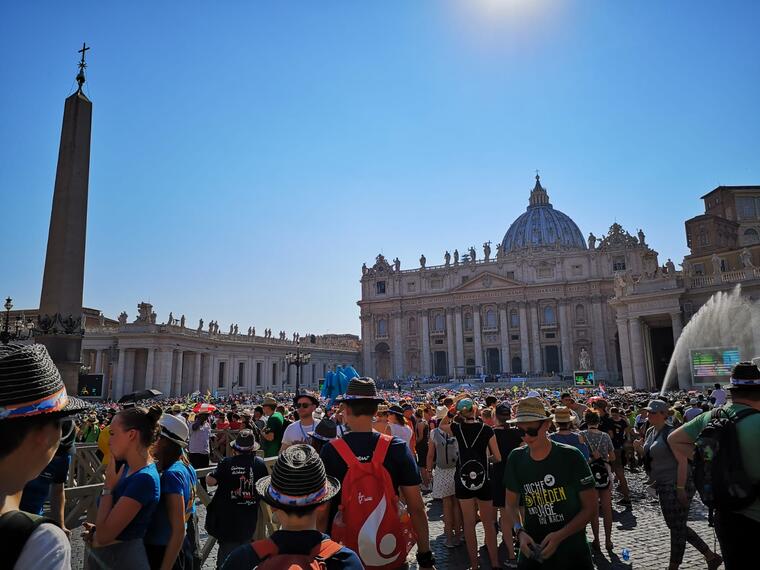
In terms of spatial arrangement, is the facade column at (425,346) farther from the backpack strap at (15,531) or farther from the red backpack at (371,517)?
the backpack strap at (15,531)

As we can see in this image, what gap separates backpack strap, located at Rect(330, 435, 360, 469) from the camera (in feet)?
11.0

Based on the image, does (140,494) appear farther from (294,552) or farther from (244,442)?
(244,442)

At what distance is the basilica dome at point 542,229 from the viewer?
8181 centimetres

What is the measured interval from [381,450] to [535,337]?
6278cm

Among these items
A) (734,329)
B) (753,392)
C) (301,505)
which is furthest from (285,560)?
(734,329)

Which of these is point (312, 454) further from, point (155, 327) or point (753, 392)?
point (155, 327)

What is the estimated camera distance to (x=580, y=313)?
205ft

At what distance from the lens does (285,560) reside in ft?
7.04

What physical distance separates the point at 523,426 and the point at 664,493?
122 inches

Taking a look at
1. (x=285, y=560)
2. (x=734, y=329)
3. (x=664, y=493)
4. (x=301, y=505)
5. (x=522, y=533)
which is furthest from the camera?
(x=734, y=329)

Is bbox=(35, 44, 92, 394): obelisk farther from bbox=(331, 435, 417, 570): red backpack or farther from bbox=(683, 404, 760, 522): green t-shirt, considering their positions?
bbox=(683, 404, 760, 522): green t-shirt

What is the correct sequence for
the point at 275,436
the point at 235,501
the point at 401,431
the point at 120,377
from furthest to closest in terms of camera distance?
the point at 120,377 → the point at 401,431 → the point at 275,436 → the point at 235,501

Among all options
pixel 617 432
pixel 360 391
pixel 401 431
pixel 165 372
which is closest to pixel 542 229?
pixel 165 372

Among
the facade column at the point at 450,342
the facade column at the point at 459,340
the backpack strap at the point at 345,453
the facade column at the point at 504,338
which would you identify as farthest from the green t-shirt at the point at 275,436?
the facade column at the point at 450,342
